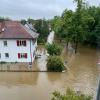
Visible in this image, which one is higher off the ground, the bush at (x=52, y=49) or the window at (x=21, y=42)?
the window at (x=21, y=42)

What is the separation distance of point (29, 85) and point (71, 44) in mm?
33986

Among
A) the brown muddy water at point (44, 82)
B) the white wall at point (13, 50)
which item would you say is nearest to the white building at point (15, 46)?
the white wall at point (13, 50)

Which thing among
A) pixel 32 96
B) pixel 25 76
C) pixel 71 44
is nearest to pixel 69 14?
pixel 71 44

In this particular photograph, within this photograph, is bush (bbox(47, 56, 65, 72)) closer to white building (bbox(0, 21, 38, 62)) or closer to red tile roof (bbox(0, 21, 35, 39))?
white building (bbox(0, 21, 38, 62))

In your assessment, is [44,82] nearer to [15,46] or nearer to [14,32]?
[15,46]

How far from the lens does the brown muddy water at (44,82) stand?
24.6m

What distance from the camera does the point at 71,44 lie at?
6047 cm

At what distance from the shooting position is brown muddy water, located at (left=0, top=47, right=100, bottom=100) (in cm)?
2459

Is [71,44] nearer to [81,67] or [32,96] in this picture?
[81,67]

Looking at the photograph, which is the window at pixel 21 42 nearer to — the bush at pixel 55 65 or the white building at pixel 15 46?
the white building at pixel 15 46

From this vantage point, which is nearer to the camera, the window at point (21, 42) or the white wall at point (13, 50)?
the window at point (21, 42)

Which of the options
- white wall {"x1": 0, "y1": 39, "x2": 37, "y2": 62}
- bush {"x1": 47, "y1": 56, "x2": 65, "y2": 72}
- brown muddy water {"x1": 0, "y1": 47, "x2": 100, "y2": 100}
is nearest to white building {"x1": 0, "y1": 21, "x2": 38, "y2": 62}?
white wall {"x1": 0, "y1": 39, "x2": 37, "y2": 62}

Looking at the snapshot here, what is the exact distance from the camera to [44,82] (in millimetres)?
28938

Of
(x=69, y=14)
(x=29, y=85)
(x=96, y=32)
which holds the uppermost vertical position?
(x=69, y=14)
